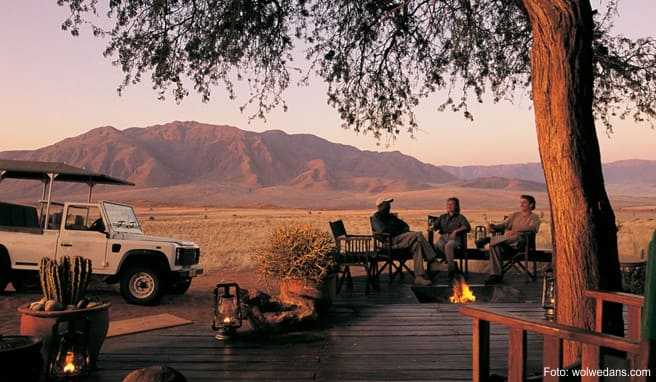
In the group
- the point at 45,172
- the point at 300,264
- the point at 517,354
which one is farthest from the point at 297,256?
the point at 45,172

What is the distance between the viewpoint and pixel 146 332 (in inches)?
240

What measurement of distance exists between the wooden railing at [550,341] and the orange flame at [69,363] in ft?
8.99

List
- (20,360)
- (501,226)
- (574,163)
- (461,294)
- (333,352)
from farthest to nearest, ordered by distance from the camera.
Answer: (501,226) < (461,294) < (333,352) < (574,163) < (20,360)

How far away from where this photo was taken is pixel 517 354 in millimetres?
2773

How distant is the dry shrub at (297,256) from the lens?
633cm

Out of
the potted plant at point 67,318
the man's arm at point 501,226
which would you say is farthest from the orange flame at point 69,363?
the man's arm at point 501,226

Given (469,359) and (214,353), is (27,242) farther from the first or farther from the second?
(469,359)

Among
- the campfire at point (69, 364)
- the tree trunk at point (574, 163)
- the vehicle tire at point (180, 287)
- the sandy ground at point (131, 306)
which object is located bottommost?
the sandy ground at point (131, 306)

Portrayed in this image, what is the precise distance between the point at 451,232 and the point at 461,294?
1.38 metres

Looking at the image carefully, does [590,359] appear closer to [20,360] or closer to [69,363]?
[20,360]

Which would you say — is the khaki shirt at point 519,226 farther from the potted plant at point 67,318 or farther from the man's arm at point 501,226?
the potted plant at point 67,318

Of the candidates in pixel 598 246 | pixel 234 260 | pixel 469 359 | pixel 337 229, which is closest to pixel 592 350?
pixel 598 246

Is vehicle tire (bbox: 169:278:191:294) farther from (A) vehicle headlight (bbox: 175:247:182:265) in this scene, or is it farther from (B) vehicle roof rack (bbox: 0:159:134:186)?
(B) vehicle roof rack (bbox: 0:159:134:186)

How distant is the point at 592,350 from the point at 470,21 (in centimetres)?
600
